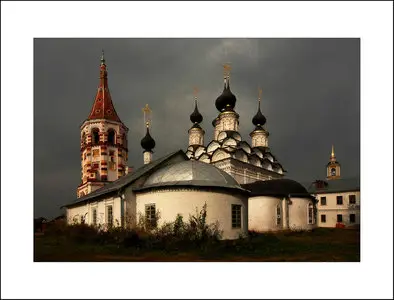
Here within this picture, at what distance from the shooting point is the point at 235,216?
13.1 meters

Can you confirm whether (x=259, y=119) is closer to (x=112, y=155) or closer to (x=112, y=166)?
(x=112, y=155)

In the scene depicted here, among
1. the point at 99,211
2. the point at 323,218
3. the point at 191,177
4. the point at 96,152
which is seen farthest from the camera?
the point at 323,218

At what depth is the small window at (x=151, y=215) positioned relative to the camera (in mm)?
12628

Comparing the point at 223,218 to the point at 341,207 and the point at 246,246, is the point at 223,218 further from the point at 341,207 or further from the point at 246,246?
the point at 341,207

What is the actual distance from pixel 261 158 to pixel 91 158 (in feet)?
57.4

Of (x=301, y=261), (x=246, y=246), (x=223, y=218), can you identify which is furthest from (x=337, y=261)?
(x=223, y=218)

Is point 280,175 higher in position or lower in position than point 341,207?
higher

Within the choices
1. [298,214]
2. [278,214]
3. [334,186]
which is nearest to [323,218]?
[334,186]

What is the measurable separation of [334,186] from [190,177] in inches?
861

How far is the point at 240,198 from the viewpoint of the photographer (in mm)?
13516

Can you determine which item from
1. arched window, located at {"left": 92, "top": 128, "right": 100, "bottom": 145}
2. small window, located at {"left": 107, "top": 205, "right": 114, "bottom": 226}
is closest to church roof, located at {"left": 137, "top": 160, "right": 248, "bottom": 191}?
small window, located at {"left": 107, "top": 205, "right": 114, "bottom": 226}

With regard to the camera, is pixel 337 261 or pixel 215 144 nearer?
pixel 337 261

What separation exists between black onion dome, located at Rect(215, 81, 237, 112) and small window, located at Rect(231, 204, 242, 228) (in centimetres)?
1850

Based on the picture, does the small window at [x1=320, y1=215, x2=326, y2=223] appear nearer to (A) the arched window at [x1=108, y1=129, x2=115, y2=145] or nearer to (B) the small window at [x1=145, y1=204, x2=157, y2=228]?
(A) the arched window at [x1=108, y1=129, x2=115, y2=145]
